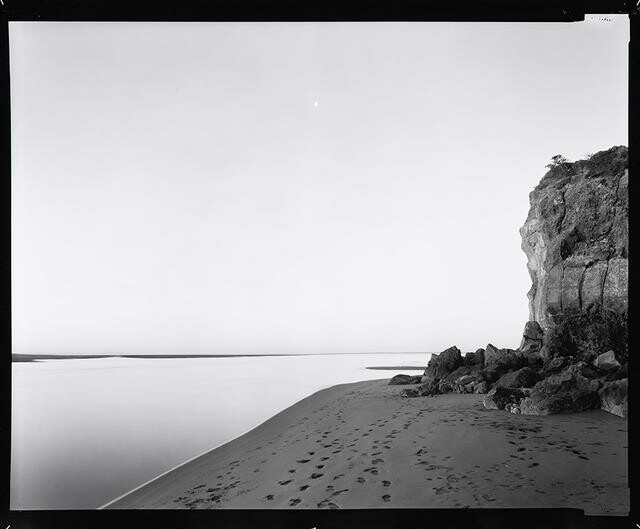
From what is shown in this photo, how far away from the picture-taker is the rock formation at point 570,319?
159 inches

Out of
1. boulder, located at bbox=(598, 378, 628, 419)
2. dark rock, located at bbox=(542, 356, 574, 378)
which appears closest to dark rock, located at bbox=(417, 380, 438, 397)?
dark rock, located at bbox=(542, 356, 574, 378)

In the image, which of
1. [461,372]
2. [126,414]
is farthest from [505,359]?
[126,414]

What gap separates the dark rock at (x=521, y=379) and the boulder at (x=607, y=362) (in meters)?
0.73

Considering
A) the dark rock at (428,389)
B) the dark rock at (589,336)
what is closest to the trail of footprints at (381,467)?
→ the dark rock at (428,389)

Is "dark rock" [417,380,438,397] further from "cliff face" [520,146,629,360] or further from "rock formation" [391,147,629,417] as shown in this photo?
"cliff face" [520,146,629,360]

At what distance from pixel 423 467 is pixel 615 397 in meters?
2.31

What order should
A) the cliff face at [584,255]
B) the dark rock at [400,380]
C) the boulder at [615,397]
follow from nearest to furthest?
the boulder at [615,397]
the cliff face at [584,255]
the dark rock at [400,380]

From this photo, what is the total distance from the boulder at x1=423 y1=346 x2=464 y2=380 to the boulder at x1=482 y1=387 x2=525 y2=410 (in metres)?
1.47

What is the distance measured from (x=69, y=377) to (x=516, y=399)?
7.89 meters

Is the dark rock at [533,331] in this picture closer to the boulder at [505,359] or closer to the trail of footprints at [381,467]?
the boulder at [505,359]

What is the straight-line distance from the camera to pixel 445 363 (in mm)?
5816

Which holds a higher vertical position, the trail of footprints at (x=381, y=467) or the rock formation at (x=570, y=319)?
the rock formation at (x=570, y=319)
